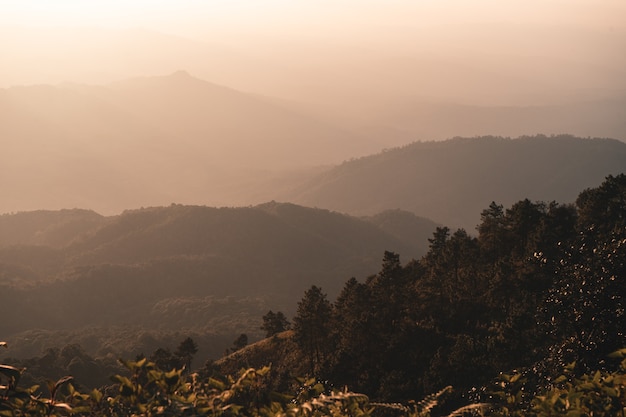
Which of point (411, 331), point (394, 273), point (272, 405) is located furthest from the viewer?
point (394, 273)

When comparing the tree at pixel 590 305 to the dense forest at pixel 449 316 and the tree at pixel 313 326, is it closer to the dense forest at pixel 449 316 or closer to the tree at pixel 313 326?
the dense forest at pixel 449 316

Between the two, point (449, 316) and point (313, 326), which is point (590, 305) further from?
point (313, 326)

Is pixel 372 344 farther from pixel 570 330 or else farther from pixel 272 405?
pixel 272 405

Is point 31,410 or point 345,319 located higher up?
point 31,410

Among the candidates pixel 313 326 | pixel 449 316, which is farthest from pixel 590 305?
pixel 313 326

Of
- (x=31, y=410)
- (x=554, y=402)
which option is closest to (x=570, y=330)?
(x=554, y=402)

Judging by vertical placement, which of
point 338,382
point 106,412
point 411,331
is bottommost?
point 338,382

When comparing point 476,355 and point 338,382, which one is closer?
point 476,355

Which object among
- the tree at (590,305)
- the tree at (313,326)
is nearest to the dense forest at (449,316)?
the tree at (313,326)

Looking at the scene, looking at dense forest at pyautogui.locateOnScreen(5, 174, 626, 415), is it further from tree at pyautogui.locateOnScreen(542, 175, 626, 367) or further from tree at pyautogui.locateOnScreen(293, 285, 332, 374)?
tree at pyautogui.locateOnScreen(542, 175, 626, 367)

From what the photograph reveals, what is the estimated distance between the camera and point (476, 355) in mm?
75188

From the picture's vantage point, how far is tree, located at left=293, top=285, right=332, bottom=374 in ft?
316

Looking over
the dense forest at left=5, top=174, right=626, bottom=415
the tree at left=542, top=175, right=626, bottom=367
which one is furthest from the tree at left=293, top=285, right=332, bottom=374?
the tree at left=542, top=175, right=626, bottom=367

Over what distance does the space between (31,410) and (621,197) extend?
3761 inches
